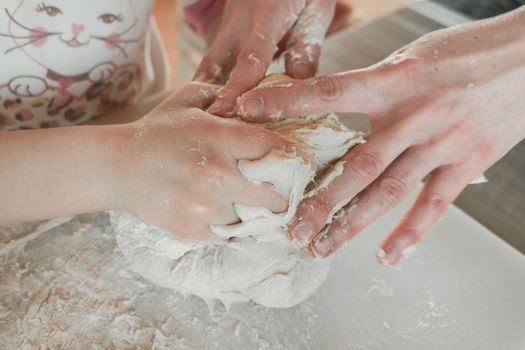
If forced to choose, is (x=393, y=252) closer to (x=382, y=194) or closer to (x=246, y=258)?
(x=382, y=194)

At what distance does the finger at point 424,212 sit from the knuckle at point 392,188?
0.06m

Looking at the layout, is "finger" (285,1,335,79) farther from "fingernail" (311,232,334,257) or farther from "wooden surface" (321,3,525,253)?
"wooden surface" (321,3,525,253)

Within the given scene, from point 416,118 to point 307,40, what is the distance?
23 centimetres

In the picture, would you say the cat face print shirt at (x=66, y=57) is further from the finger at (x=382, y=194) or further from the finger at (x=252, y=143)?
the finger at (x=382, y=194)

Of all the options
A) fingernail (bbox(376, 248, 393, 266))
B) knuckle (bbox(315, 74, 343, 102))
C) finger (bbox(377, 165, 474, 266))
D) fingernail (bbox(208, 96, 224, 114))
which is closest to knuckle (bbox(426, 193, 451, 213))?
finger (bbox(377, 165, 474, 266))

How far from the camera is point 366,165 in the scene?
74cm

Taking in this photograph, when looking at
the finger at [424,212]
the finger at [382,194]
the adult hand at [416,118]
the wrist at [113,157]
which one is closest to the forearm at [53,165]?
the wrist at [113,157]

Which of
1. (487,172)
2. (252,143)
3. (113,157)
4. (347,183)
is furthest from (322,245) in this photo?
(487,172)

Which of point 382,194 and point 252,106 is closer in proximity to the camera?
point 252,106

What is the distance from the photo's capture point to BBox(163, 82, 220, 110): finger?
27.9 inches

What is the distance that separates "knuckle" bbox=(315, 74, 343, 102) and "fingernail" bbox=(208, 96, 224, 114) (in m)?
0.14

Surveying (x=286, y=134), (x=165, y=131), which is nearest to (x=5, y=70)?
A: (x=165, y=131)

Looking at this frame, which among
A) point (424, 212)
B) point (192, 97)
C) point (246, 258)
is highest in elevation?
point (192, 97)

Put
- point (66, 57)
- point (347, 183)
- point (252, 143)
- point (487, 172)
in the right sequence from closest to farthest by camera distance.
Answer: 1. point (252, 143)
2. point (347, 183)
3. point (66, 57)
4. point (487, 172)
